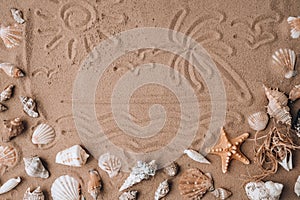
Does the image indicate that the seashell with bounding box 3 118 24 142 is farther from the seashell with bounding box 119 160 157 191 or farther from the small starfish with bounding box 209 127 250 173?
the small starfish with bounding box 209 127 250 173

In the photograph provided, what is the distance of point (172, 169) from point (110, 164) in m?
0.20

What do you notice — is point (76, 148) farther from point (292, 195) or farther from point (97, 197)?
point (292, 195)

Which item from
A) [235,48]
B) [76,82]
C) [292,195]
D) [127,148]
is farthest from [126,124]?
[292,195]

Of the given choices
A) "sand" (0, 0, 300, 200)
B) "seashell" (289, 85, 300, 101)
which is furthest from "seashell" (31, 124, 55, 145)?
"seashell" (289, 85, 300, 101)

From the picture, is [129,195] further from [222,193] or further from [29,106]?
[29,106]

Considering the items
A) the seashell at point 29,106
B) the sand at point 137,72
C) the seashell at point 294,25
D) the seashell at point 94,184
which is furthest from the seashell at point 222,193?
the seashell at point 29,106

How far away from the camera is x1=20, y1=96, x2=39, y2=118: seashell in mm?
1312

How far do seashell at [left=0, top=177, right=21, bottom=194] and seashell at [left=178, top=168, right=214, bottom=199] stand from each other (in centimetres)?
54

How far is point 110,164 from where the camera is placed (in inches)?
50.9

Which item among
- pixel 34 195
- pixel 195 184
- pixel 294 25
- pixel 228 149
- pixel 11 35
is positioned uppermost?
pixel 294 25

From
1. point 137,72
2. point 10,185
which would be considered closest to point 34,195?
point 10,185

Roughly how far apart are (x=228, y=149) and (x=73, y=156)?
0.49m

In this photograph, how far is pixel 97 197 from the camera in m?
1.31

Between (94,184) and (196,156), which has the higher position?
(196,156)
